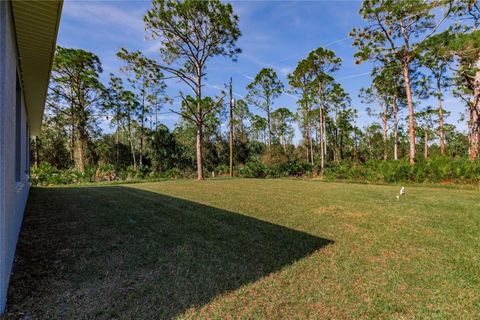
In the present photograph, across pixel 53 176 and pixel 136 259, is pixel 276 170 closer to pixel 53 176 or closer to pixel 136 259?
pixel 53 176

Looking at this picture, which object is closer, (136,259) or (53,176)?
(136,259)

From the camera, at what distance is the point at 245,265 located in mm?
2818

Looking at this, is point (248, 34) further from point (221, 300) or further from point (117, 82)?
point (221, 300)

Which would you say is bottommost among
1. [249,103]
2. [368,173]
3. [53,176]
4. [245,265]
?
[245,265]

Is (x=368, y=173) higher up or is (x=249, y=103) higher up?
(x=249, y=103)

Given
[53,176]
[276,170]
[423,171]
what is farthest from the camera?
[276,170]

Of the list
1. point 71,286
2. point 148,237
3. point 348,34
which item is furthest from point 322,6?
point 71,286

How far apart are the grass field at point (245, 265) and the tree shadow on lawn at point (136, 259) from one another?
0.01 meters

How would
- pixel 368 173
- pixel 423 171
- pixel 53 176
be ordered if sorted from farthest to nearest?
pixel 368 173 → pixel 53 176 → pixel 423 171

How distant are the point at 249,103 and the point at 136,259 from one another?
23.4 metres

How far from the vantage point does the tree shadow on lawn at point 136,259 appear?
1.98 metres

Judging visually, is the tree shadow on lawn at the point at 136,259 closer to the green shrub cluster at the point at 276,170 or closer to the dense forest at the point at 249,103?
the dense forest at the point at 249,103

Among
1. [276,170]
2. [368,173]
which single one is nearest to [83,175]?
[276,170]

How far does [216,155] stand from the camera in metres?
24.5
